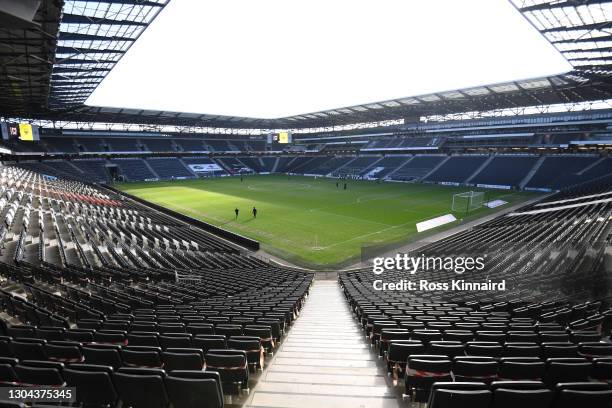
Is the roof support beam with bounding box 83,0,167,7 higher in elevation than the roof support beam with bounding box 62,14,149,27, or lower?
higher

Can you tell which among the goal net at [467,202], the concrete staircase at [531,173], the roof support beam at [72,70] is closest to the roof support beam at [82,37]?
the roof support beam at [72,70]

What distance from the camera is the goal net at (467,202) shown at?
40156 millimetres

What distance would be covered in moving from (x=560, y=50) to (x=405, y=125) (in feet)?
188

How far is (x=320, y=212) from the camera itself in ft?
131

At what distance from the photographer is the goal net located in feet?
132

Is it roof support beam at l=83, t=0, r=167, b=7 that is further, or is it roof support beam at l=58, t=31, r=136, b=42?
roof support beam at l=58, t=31, r=136, b=42

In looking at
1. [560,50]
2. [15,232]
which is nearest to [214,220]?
[15,232]

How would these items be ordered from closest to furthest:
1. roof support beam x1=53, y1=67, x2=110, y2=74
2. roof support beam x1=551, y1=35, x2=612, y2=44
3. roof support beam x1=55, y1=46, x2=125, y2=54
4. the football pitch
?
roof support beam x1=551, y1=35, x2=612, y2=44, roof support beam x1=55, y1=46, x2=125, y2=54, the football pitch, roof support beam x1=53, y1=67, x2=110, y2=74

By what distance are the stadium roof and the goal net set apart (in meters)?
15.3

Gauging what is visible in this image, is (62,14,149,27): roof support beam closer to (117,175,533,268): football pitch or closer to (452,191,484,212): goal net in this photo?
(117,175,533,268): football pitch

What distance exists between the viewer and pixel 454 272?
51.3ft

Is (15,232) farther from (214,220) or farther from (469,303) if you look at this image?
(469,303)

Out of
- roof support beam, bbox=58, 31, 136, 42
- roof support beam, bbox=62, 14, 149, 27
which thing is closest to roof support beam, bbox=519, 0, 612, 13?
roof support beam, bbox=62, 14, 149, 27

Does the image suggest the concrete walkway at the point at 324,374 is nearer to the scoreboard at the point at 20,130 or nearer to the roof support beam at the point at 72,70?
the roof support beam at the point at 72,70
